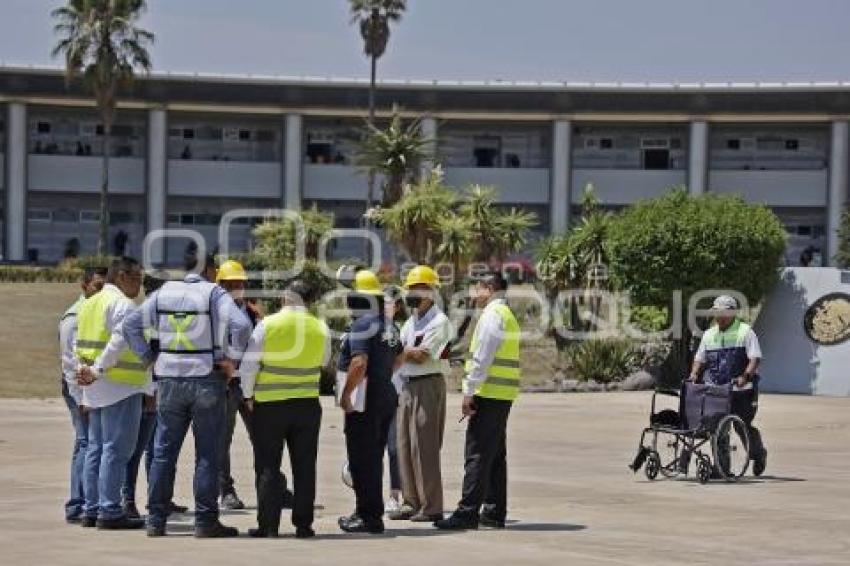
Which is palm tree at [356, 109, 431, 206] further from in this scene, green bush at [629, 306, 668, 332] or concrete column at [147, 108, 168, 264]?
green bush at [629, 306, 668, 332]

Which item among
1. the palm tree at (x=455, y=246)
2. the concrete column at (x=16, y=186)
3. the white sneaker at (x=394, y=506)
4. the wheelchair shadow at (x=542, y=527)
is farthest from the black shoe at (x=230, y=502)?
the concrete column at (x=16, y=186)

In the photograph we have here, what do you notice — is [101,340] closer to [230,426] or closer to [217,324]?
[217,324]

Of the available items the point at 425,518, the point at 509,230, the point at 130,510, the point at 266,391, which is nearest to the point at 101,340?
the point at 130,510

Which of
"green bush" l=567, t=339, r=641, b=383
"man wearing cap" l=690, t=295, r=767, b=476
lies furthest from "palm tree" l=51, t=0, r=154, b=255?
"man wearing cap" l=690, t=295, r=767, b=476

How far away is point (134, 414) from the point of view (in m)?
13.5

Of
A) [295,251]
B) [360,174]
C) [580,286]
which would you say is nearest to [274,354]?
[580,286]

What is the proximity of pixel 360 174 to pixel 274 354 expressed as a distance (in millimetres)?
59025

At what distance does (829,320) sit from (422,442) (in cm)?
2223

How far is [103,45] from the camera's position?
6625cm

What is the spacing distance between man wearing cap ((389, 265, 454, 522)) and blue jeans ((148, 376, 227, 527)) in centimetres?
185

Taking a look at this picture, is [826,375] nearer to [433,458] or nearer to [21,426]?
[21,426]

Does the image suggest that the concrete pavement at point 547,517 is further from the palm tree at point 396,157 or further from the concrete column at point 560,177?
the concrete column at point 560,177

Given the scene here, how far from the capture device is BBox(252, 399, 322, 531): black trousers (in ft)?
42.4

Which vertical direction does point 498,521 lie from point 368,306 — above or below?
below
